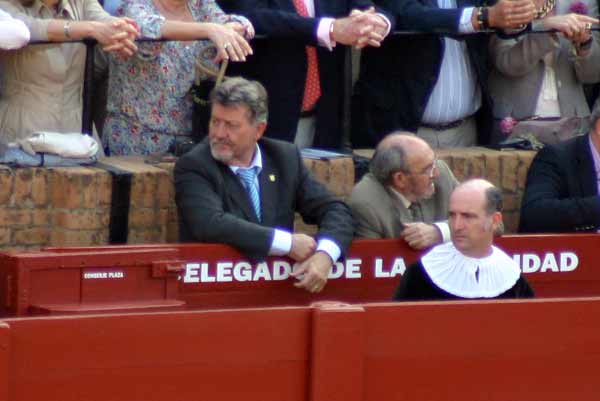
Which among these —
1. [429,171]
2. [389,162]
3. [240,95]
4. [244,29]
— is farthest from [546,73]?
[240,95]

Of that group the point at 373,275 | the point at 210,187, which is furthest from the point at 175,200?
the point at 373,275

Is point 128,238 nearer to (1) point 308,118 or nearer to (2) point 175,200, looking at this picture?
(2) point 175,200

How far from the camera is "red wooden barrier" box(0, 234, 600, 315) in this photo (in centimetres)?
648

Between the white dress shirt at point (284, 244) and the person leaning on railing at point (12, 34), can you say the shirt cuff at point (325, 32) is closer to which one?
the white dress shirt at point (284, 244)

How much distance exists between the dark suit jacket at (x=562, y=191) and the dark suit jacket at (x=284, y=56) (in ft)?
3.20

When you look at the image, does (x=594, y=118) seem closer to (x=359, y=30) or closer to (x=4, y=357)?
(x=359, y=30)

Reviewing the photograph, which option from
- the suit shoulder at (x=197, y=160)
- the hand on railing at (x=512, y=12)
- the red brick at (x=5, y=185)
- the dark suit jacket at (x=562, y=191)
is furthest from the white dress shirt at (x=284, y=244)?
the hand on railing at (x=512, y=12)

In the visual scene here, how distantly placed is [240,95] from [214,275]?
29.1 inches

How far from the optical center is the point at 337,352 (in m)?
6.03

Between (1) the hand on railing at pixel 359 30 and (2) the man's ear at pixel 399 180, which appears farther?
(1) the hand on railing at pixel 359 30

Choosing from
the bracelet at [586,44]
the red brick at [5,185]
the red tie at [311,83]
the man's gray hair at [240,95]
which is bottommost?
the red brick at [5,185]

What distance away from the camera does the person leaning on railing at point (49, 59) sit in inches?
291

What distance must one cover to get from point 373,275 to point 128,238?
3.73ft

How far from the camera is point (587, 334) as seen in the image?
253 inches
